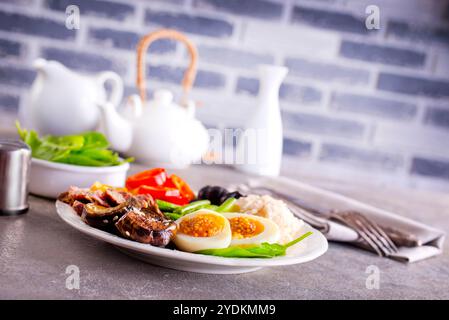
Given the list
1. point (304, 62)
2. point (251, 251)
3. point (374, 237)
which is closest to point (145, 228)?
point (251, 251)

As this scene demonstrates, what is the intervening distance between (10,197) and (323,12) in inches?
74.2

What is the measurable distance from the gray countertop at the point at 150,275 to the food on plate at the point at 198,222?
0.05m

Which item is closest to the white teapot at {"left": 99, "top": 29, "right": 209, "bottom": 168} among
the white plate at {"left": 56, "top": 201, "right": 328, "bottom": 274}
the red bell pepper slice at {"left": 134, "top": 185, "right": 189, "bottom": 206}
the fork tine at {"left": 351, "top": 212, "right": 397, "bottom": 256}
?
the red bell pepper slice at {"left": 134, "top": 185, "right": 189, "bottom": 206}

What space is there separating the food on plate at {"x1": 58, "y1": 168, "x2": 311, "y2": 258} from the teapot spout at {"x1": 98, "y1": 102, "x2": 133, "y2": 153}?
576mm

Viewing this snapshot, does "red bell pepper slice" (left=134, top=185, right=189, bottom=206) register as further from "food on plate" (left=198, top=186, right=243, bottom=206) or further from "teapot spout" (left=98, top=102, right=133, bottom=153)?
"teapot spout" (left=98, top=102, right=133, bottom=153)

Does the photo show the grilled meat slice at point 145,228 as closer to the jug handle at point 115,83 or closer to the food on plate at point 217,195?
the food on plate at point 217,195

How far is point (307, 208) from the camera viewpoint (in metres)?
1.38

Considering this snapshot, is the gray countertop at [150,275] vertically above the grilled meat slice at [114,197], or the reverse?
the grilled meat slice at [114,197]

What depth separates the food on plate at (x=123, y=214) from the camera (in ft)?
2.76

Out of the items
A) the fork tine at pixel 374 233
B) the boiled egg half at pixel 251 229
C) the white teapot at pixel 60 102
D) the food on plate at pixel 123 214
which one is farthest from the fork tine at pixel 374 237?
the white teapot at pixel 60 102

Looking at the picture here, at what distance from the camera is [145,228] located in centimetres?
84

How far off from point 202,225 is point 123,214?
0.39ft
